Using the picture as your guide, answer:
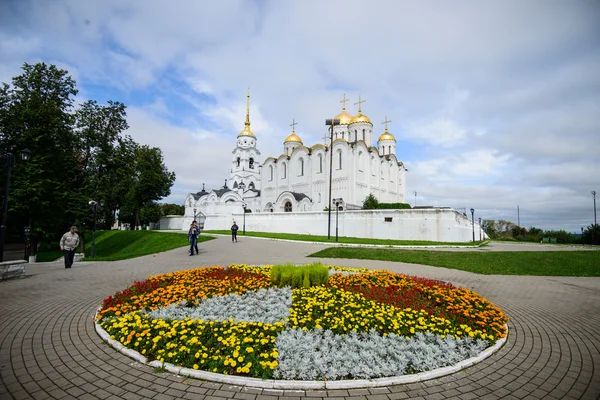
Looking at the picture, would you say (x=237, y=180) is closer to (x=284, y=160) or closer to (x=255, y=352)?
(x=284, y=160)

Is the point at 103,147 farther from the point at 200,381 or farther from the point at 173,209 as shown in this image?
the point at 173,209

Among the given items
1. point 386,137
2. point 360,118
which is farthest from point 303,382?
point 386,137

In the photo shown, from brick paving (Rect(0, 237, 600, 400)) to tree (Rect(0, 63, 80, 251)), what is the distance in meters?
13.6

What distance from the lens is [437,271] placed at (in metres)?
12.5

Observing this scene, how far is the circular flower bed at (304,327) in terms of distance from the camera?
398 cm

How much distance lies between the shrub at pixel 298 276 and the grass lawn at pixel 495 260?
25.7 ft

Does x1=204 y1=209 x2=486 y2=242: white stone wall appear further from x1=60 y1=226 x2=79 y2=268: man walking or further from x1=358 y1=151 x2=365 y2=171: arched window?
x1=60 y1=226 x2=79 y2=268: man walking

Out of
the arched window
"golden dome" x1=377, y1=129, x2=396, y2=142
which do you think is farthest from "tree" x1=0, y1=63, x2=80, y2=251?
"golden dome" x1=377, y1=129, x2=396, y2=142

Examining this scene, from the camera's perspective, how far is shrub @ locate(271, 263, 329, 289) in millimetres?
8094

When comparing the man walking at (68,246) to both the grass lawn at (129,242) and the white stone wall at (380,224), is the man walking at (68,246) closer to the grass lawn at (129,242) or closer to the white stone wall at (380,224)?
→ the grass lawn at (129,242)

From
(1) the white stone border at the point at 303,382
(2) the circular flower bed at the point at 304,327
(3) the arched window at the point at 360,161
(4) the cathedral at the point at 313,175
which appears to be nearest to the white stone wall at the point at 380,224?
(4) the cathedral at the point at 313,175

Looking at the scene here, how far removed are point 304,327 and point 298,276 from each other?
3027 mm

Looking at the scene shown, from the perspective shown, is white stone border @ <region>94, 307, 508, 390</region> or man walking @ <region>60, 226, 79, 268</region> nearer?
white stone border @ <region>94, 307, 508, 390</region>

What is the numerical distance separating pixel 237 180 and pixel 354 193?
2845 centimetres
